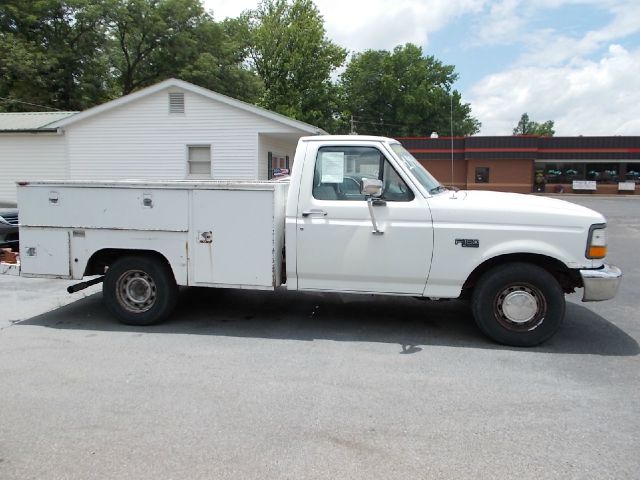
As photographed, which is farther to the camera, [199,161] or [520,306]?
[199,161]

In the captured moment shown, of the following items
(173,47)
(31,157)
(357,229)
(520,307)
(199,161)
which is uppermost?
(173,47)

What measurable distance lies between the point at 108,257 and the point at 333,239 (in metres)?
2.70

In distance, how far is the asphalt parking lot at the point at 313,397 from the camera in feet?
10.7

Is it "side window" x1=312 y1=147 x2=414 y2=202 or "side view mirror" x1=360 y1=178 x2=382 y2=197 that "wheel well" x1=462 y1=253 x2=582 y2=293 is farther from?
"side view mirror" x1=360 y1=178 x2=382 y2=197

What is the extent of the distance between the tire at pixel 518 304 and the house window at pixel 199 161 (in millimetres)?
15358

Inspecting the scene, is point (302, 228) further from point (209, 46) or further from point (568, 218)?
point (209, 46)

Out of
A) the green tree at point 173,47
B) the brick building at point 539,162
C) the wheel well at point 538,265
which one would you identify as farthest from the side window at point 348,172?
the brick building at point 539,162

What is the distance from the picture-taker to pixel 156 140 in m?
19.2

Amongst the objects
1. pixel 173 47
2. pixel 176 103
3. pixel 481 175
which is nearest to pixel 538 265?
pixel 176 103

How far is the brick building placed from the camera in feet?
136

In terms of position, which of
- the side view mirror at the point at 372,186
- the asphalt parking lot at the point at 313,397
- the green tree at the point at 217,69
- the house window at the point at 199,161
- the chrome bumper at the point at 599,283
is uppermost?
the green tree at the point at 217,69

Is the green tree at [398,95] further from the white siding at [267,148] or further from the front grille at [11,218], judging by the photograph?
the front grille at [11,218]

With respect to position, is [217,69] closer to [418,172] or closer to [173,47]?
[173,47]

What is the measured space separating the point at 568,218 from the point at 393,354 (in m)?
2.13
